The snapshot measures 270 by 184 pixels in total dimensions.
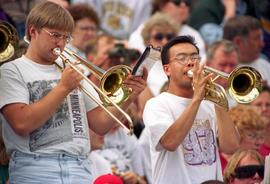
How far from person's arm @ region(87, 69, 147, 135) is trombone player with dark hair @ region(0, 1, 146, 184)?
0.04 ft

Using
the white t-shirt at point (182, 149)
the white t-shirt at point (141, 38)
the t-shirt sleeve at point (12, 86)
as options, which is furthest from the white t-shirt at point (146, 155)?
the t-shirt sleeve at point (12, 86)

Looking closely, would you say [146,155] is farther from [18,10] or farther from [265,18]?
[265,18]

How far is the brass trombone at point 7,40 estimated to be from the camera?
809 centimetres

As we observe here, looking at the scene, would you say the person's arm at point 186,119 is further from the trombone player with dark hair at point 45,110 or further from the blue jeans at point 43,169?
the blue jeans at point 43,169

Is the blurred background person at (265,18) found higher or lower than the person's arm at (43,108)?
higher

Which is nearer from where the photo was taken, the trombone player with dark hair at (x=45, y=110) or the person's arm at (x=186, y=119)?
the trombone player with dark hair at (x=45, y=110)

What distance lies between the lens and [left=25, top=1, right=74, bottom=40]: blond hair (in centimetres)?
785

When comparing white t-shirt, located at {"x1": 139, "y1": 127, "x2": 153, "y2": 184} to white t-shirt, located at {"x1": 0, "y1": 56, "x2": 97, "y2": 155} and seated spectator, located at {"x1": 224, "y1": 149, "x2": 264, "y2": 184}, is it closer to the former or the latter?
seated spectator, located at {"x1": 224, "y1": 149, "x2": 264, "y2": 184}

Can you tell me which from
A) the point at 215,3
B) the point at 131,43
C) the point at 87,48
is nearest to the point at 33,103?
the point at 87,48

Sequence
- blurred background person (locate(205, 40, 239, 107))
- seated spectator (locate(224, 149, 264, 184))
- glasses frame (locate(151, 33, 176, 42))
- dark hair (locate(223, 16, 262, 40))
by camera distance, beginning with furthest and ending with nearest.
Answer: dark hair (locate(223, 16, 262, 40))
glasses frame (locate(151, 33, 176, 42))
blurred background person (locate(205, 40, 239, 107))
seated spectator (locate(224, 149, 264, 184))

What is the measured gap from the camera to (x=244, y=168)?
8.66m

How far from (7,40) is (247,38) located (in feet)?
16.5

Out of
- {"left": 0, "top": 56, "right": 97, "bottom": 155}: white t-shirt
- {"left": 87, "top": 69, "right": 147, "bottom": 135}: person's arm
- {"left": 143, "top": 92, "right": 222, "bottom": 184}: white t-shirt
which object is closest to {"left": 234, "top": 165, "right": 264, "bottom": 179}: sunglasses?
{"left": 143, "top": 92, "right": 222, "bottom": 184}: white t-shirt

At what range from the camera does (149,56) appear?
26.4ft
